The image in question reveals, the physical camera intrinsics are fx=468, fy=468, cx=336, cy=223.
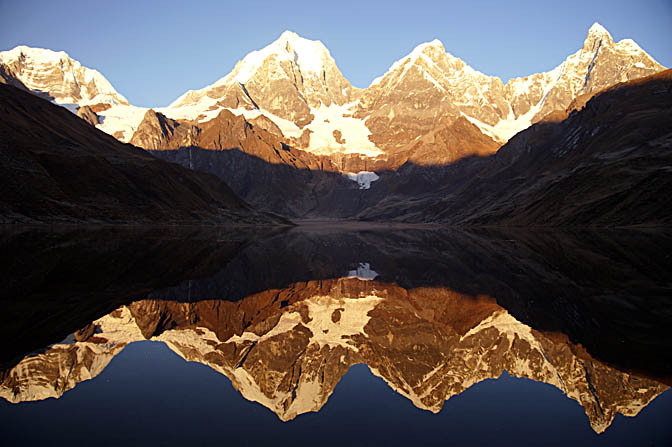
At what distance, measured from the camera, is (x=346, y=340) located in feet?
54.0

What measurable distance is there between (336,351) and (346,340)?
43.7 inches

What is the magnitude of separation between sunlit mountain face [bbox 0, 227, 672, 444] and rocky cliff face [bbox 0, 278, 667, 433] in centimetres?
6

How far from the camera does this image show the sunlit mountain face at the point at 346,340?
35.5 feet

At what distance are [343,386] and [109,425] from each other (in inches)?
220

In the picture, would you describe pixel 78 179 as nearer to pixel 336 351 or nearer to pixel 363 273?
pixel 363 273

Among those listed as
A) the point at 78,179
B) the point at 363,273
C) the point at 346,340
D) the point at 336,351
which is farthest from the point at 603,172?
the point at 78,179

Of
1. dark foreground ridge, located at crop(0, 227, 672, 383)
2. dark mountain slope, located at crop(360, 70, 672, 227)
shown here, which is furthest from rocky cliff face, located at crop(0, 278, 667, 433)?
dark mountain slope, located at crop(360, 70, 672, 227)

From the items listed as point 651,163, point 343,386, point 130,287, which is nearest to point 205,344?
point 343,386

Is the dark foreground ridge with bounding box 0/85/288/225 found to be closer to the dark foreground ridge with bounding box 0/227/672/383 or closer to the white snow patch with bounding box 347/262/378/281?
the dark foreground ridge with bounding box 0/227/672/383

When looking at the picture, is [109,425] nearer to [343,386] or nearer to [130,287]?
[343,386]

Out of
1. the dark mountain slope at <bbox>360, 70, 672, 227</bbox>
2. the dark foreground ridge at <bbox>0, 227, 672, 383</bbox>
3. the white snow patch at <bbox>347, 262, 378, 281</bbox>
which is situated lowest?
the white snow patch at <bbox>347, 262, 378, 281</bbox>

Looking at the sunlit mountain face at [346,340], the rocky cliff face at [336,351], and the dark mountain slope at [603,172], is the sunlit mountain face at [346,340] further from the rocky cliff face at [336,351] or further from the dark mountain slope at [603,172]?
the dark mountain slope at [603,172]

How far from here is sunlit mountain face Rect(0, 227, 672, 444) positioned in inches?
426

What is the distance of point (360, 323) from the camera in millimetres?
19672
